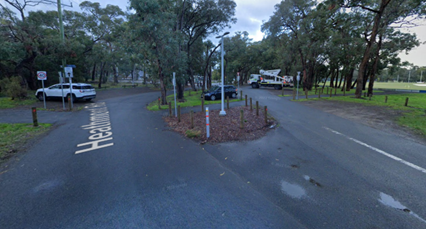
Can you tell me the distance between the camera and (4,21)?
62.5ft

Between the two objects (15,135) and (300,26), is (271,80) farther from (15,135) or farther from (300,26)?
(15,135)

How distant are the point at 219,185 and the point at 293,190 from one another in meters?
1.45

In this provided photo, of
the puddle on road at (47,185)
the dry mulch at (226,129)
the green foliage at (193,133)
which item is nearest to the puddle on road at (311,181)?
the dry mulch at (226,129)

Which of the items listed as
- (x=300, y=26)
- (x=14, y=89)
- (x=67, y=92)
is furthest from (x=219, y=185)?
(x=300, y=26)

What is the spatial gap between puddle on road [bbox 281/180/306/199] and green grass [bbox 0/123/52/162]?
24.0 feet

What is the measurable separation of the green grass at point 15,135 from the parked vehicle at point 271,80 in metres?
34.6

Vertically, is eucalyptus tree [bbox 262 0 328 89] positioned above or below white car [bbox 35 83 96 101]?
above

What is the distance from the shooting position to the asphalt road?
299 cm

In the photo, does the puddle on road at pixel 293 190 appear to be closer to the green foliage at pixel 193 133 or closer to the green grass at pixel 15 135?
the green foliage at pixel 193 133

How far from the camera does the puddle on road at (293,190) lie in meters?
3.59

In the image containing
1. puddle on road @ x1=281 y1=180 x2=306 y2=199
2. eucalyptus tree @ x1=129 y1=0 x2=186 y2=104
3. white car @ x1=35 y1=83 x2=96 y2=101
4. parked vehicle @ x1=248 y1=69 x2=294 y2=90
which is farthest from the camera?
parked vehicle @ x1=248 y1=69 x2=294 y2=90

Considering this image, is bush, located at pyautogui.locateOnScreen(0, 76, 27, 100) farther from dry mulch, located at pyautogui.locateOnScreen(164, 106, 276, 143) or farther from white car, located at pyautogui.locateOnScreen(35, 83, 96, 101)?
dry mulch, located at pyautogui.locateOnScreen(164, 106, 276, 143)
